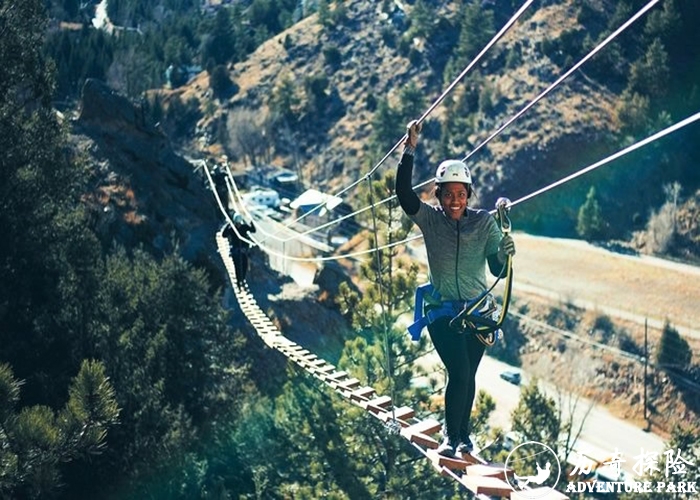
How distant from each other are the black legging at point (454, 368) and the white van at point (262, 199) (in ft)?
151

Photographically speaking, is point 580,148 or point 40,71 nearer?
point 40,71

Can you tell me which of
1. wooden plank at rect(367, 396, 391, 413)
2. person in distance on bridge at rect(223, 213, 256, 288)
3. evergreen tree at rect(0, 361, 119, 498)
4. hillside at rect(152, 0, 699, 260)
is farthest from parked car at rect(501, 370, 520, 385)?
wooden plank at rect(367, 396, 391, 413)

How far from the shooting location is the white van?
53.8 meters

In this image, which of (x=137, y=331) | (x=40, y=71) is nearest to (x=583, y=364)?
(x=137, y=331)

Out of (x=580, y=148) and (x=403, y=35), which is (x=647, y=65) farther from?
(x=403, y=35)

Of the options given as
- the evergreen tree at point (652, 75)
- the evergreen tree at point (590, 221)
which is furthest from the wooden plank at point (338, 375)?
the evergreen tree at point (652, 75)

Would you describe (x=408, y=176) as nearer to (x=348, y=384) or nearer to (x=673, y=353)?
(x=348, y=384)

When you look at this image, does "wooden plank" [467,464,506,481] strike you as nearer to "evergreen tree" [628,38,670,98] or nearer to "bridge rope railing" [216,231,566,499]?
"bridge rope railing" [216,231,566,499]

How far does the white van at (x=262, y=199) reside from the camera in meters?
53.8

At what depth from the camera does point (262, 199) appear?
180 ft

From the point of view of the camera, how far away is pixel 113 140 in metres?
26.5

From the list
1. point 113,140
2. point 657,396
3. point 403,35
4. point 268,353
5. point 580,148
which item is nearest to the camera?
point 268,353

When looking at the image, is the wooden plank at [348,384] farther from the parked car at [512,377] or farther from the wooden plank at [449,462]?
the parked car at [512,377]

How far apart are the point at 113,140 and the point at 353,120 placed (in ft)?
154
